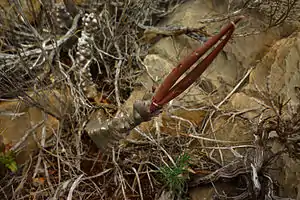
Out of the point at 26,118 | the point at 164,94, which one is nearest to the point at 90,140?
the point at 26,118

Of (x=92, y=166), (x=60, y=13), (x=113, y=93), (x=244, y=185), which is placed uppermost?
(x=60, y=13)

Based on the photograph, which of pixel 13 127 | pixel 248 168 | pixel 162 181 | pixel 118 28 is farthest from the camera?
pixel 118 28

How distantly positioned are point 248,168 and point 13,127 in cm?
85

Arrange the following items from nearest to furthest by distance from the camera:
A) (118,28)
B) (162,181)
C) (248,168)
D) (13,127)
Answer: (248,168) → (162,181) → (13,127) → (118,28)

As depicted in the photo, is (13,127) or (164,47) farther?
(164,47)

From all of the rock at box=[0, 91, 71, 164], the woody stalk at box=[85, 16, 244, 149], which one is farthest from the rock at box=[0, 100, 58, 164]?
the woody stalk at box=[85, 16, 244, 149]

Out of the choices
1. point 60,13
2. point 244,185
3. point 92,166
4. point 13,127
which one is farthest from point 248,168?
point 60,13

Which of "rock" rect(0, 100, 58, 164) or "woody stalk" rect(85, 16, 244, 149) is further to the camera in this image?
"rock" rect(0, 100, 58, 164)

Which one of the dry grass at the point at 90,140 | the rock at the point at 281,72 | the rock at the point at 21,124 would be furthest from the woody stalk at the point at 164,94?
the rock at the point at 281,72

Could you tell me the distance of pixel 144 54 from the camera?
5.50 ft

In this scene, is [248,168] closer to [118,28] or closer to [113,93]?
[113,93]

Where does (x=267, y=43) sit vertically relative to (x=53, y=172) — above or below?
above

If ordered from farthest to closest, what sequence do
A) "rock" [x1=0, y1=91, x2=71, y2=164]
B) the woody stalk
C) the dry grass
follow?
"rock" [x1=0, y1=91, x2=71, y2=164]
the dry grass
the woody stalk

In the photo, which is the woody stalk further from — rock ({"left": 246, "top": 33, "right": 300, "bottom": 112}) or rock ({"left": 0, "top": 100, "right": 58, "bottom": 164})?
rock ({"left": 246, "top": 33, "right": 300, "bottom": 112})
